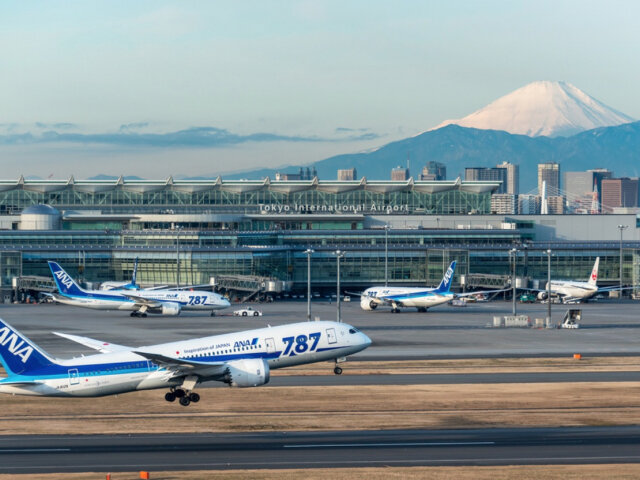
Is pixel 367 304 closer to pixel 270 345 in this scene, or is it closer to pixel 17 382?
pixel 270 345

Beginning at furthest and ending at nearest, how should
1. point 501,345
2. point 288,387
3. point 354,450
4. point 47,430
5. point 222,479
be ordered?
1. point 501,345
2. point 288,387
3. point 47,430
4. point 354,450
5. point 222,479

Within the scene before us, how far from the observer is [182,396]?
218ft

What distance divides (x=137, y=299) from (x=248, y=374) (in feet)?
295

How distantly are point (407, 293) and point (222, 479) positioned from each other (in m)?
114

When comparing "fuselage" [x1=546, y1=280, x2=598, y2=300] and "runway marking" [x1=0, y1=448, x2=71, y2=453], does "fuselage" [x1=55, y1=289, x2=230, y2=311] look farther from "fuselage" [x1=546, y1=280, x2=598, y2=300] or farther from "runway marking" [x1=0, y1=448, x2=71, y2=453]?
"runway marking" [x1=0, y1=448, x2=71, y2=453]

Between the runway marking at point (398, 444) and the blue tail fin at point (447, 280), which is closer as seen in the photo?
the runway marking at point (398, 444)

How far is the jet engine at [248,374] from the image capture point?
64.6m

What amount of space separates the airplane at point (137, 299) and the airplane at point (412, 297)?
2390cm

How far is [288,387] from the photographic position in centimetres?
7369

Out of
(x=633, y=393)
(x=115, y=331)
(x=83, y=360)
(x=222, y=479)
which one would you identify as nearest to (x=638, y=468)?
(x=222, y=479)

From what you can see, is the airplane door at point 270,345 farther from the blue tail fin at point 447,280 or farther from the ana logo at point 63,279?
the blue tail fin at point 447,280

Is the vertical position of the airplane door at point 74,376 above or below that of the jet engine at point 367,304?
Answer: above

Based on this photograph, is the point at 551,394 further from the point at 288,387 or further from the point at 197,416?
the point at 197,416

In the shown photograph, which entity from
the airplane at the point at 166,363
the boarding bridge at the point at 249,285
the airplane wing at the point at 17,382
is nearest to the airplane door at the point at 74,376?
the airplane at the point at 166,363
